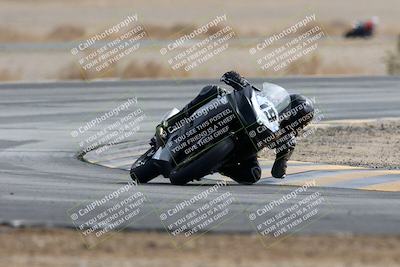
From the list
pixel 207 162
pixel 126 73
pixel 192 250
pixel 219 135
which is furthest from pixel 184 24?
pixel 192 250

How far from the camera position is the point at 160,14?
10156 centimetres

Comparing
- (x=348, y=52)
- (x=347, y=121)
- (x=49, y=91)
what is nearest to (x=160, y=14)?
(x=348, y=52)

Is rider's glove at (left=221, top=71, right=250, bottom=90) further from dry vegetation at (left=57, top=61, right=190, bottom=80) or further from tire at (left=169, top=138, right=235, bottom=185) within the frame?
dry vegetation at (left=57, top=61, right=190, bottom=80)

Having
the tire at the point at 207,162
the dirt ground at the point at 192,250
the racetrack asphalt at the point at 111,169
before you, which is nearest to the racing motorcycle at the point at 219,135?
the tire at the point at 207,162

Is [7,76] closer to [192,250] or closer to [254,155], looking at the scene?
[254,155]

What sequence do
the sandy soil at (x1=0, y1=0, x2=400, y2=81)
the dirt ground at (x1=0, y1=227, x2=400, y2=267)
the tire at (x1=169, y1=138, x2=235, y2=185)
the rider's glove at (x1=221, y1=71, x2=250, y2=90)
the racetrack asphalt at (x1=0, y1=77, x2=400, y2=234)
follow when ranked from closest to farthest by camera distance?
the dirt ground at (x1=0, y1=227, x2=400, y2=267)
the racetrack asphalt at (x1=0, y1=77, x2=400, y2=234)
the tire at (x1=169, y1=138, x2=235, y2=185)
the rider's glove at (x1=221, y1=71, x2=250, y2=90)
the sandy soil at (x1=0, y1=0, x2=400, y2=81)

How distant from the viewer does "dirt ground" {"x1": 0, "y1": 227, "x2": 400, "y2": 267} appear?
848 cm

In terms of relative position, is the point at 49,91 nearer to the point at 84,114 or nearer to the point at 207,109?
the point at 84,114

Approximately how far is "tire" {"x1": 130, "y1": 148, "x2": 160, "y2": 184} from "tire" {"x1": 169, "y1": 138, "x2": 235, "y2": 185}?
46 centimetres

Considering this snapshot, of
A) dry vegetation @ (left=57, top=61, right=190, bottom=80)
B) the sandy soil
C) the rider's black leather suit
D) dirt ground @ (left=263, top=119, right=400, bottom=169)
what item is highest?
the rider's black leather suit

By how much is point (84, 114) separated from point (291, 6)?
89501 mm

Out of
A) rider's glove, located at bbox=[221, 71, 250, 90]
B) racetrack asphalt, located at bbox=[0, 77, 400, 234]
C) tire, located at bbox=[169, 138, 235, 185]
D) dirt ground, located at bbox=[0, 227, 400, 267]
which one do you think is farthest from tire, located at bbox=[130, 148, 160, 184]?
dirt ground, located at bbox=[0, 227, 400, 267]

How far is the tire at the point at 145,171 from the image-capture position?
13.5 metres

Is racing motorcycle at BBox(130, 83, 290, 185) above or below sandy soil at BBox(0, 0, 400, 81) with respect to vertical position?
above
